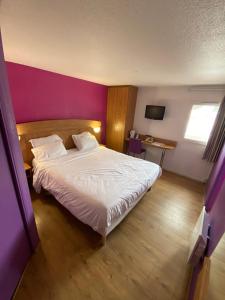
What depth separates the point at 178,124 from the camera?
10.8ft

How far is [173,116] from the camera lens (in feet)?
10.9

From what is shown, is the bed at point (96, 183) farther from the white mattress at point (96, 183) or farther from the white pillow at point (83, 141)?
the white pillow at point (83, 141)

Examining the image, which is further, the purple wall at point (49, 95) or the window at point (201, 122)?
the window at point (201, 122)

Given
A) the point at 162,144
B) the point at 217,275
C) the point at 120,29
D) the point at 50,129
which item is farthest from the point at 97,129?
the point at 217,275

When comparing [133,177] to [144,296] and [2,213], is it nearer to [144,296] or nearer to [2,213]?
[144,296]

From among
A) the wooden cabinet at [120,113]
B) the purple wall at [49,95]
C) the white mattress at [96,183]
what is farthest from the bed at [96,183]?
the wooden cabinet at [120,113]

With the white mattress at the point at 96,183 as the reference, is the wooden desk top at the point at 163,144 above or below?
above

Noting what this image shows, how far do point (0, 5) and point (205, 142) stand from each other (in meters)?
3.69

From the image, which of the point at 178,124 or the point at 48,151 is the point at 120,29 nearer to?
the point at 48,151

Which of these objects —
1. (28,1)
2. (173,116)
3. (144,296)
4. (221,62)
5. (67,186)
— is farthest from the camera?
(173,116)

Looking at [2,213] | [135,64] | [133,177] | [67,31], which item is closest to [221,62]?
[135,64]

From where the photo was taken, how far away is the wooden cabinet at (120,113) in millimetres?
3591

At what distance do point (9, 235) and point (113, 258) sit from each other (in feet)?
3.58

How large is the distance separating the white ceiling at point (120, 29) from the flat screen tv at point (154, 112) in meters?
1.82
